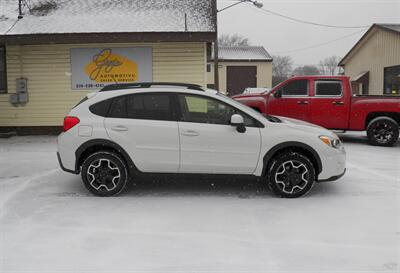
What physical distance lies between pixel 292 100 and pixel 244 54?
30474 millimetres

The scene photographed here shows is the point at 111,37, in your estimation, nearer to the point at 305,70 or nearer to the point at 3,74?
the point at 3,74

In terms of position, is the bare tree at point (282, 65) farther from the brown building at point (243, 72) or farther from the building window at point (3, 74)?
the building window at point (3, 74)

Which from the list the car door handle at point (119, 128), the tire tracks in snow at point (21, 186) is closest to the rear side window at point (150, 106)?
the car door handle at point (119, 128)

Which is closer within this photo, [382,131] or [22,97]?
[382,131]

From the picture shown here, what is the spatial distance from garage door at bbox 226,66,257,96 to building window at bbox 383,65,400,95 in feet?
49.7

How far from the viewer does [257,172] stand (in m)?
6.02

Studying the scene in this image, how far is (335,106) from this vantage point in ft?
36.1

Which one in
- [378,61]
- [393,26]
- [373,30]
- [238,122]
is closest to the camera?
[238,122]

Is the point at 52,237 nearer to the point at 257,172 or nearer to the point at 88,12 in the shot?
the point at 257,172

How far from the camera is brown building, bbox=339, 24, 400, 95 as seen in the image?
78.3ft

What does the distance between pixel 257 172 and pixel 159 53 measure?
25.9ft

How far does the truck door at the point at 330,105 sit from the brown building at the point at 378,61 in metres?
14.3

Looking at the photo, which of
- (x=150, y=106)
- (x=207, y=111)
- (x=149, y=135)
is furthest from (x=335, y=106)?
(x=149, y=135)

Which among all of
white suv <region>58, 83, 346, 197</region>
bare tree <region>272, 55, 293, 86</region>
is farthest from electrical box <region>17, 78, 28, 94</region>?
bare tree <region>272, 55, 293, 86</region>
